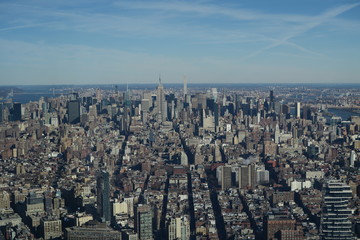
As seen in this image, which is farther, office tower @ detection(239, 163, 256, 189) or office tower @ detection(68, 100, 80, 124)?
office tower @ detection(68, 100, 80, 124)

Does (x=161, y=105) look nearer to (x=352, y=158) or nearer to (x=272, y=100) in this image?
(x=272, y=100)

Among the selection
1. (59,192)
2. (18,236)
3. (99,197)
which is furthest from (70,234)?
(59,192)

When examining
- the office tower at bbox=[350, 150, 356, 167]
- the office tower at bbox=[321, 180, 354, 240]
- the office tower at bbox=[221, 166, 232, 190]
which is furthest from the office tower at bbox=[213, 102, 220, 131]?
the office tower at bbox=[321, 180, 354, 240]

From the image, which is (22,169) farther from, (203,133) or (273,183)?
(203,133)

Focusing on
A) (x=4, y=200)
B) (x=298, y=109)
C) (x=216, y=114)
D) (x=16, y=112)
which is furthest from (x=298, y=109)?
(x=4, y=200)

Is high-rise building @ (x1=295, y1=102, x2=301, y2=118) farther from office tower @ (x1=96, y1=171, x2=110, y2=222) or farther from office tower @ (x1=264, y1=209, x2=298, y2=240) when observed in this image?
office tower @ (x1=264, y1=209, x2=298, y2=240)

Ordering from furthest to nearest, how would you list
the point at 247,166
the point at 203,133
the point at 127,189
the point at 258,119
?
the point at 258,119 < the point at 203,133 < the point at 247,166 < the point at 127,189
